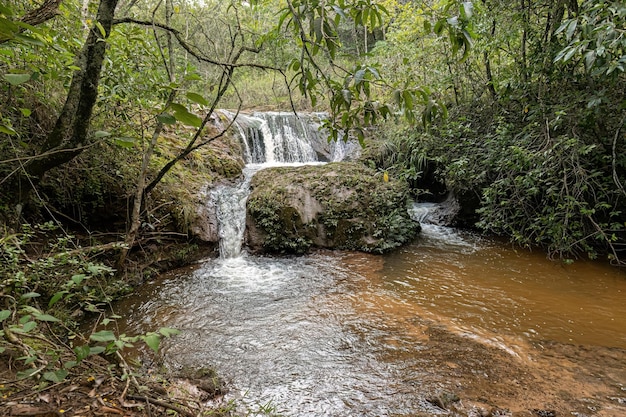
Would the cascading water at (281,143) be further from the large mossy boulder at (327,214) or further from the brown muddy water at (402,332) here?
the brown muddy water at (402,332)

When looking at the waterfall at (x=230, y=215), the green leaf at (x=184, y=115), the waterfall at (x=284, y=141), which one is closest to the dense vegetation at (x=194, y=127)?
the green leaf at (x=184, y=115)

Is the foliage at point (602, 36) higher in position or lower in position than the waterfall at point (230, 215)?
higher

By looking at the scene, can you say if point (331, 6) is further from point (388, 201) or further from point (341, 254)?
point (388, 201)

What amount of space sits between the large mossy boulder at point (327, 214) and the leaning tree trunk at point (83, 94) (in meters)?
3.82

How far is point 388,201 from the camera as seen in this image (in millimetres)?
6871

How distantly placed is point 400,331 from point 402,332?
0.03 m

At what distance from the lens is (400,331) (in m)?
3.63

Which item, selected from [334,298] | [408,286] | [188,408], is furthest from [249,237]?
[188,408]

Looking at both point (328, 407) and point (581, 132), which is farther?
point (581, 132)

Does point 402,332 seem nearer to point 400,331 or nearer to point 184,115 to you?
point 400,331

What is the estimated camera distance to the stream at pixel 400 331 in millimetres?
2662

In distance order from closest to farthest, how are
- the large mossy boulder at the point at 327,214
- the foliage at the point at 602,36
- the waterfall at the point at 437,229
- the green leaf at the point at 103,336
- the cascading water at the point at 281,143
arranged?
the green leaf at the point at 103,336, the foliage at the point at 602,36, the large mossy boulder at the point at 327,214, the waterfall at the point at 437,229, the cascading water at the point at 281,143

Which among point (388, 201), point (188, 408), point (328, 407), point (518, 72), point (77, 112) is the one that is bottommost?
point (328, 407)

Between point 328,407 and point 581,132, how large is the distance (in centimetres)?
521
